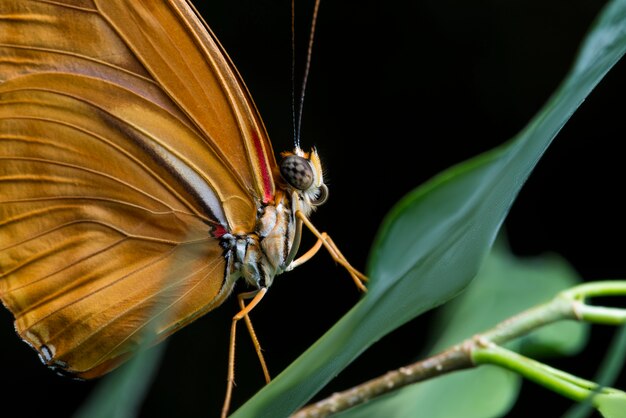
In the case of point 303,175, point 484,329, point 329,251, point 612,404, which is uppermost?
point 303,175

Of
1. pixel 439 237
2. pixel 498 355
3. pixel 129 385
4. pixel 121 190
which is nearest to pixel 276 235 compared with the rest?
pixel 121 190

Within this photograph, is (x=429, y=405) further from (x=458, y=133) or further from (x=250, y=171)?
(x=458, y=133)

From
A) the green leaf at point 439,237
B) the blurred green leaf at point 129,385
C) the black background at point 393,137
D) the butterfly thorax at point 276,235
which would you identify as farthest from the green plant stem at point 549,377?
the black background at point 393,137

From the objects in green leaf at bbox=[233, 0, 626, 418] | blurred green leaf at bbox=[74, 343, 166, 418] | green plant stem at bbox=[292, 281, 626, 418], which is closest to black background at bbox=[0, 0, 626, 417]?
green plant stem at bbox=[292, 281, 626, 418]

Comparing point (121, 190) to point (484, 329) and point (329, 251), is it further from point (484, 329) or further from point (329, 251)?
point (484, 329)

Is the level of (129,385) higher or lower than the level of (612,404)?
higher
